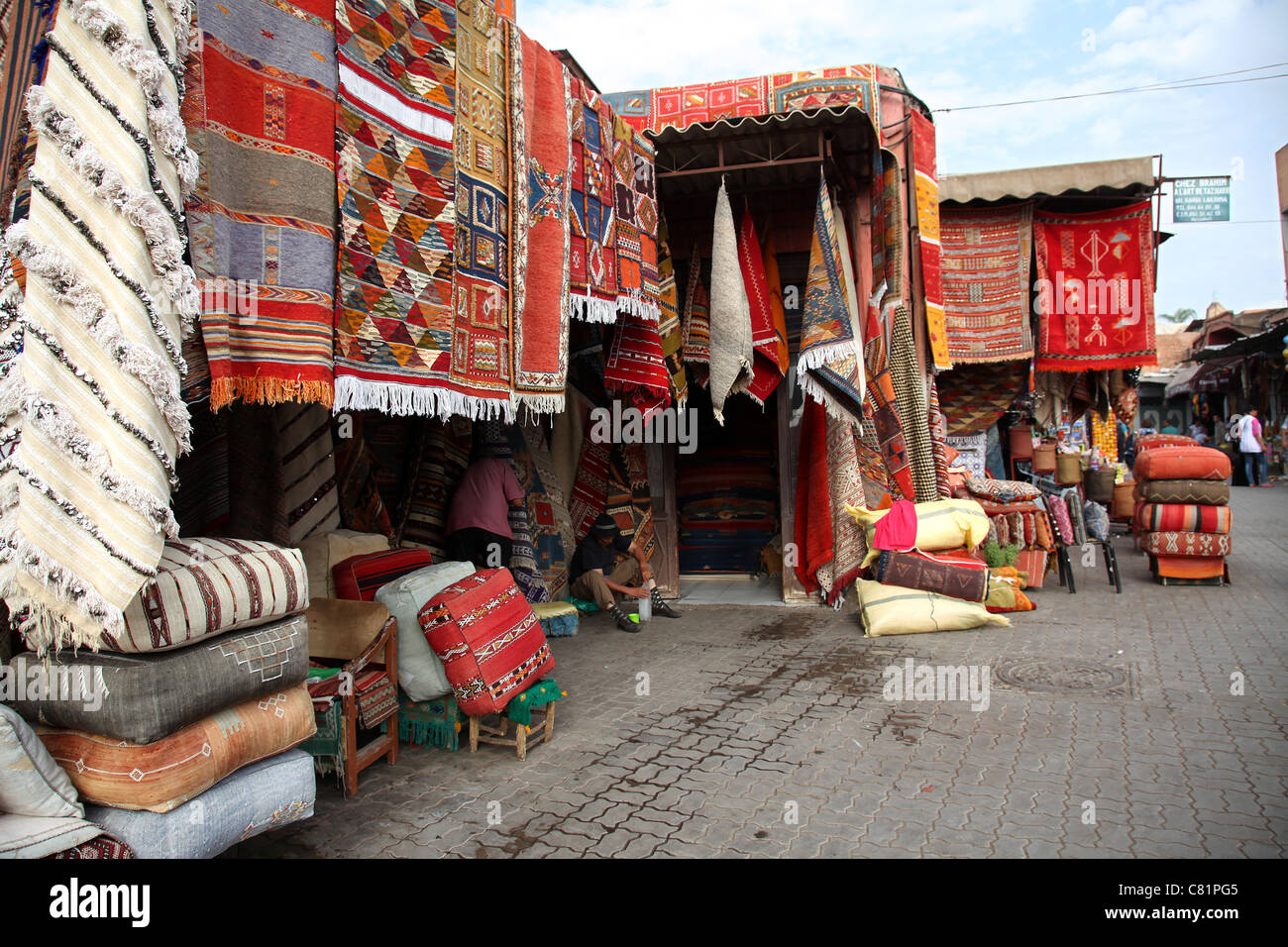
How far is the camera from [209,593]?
233cm

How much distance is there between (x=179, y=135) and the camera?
2.24 meters

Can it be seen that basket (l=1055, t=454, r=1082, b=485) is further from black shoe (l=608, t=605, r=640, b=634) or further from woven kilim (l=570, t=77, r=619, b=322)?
woven kilim (l=570, t=77, r=619, b=322)

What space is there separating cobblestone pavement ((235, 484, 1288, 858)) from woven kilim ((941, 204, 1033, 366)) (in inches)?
187

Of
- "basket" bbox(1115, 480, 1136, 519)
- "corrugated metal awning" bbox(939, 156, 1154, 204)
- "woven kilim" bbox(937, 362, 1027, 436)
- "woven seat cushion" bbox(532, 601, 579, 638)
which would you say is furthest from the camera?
"basket" bbox(1115, 480, 1136, 519)

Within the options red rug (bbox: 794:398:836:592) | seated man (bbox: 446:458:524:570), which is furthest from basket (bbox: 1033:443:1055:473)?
seated man (bbox: 446:458:524:570)

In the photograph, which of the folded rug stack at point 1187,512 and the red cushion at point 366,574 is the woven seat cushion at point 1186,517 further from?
the red cushion at point 366,574

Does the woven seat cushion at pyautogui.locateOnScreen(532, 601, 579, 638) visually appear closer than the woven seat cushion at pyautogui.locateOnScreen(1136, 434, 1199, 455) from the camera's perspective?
Yes

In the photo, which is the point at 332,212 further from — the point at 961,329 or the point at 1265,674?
the point at 961,329

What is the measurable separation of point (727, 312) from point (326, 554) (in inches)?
135

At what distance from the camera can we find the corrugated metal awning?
365 inches

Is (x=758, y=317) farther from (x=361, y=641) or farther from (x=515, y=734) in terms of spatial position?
(x=361, y=641)

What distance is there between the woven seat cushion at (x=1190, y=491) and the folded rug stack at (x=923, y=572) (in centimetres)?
241

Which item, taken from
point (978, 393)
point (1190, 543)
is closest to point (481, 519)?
point (1190, 543)

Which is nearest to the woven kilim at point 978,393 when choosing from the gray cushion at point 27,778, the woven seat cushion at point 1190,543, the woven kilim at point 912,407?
the woven seat cushion at point 1190,543
